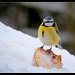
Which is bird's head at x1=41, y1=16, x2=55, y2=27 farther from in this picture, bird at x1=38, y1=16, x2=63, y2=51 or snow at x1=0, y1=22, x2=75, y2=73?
snow at x1=0, y1=22, x2=75, y2=73

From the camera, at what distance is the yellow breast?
142 cm

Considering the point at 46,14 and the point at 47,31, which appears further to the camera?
the point at 46,14

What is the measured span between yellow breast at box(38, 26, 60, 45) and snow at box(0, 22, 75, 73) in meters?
0.12

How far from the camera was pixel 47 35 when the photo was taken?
1429 millimetres

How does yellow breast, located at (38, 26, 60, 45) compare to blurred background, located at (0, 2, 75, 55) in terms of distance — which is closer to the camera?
yellow breast, located at (38, 26, 60, 45)

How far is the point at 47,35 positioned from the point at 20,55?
0.18m

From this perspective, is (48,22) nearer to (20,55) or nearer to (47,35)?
(47,35)

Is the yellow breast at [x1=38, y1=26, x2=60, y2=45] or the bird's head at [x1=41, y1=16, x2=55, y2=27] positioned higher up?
the bird's head at [x1=41, y1=16, x2=55, y2=27]

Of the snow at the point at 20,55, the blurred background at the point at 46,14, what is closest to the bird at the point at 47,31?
the snow at the point at 20,55

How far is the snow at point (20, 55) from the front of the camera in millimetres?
1368

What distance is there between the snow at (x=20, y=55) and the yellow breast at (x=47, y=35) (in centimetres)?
12

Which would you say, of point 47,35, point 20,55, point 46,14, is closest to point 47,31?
point 47,35

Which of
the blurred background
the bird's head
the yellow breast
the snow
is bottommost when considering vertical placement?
the blurred background

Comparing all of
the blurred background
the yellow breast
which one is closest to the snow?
the yellow breast
